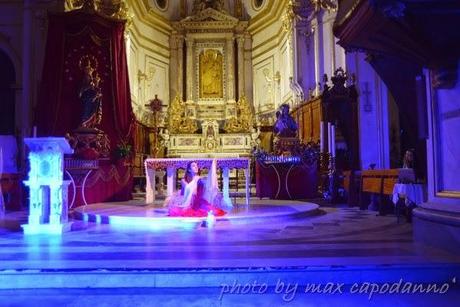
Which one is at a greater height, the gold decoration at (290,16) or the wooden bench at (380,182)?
the gold decoration at (290,16)

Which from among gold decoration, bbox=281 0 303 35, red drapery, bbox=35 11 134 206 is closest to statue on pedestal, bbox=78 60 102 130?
red drapery, bbox=35 11 134 206

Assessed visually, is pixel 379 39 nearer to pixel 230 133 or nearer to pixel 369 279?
pixel 369 279

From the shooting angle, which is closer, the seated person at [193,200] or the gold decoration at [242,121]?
the seated person at [193,200]

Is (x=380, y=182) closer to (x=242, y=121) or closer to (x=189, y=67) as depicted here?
(x=242, y=121)

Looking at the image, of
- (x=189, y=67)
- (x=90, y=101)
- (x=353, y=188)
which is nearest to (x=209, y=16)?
(x=189, y=67)

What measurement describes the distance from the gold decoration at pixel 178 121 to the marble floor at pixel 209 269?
13.1 metres

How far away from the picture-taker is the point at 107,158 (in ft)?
32.3

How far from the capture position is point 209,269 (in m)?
3.23

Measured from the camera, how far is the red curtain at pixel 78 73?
403 inches

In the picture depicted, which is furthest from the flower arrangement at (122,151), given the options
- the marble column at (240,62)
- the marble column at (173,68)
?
the marble column at (240,62)

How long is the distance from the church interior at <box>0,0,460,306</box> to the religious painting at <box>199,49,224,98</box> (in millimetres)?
63

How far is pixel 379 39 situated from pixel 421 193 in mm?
2427

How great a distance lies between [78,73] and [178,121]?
23.3ft

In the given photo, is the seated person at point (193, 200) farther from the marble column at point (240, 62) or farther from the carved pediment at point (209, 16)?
the carved pediment at point (209, 16)
